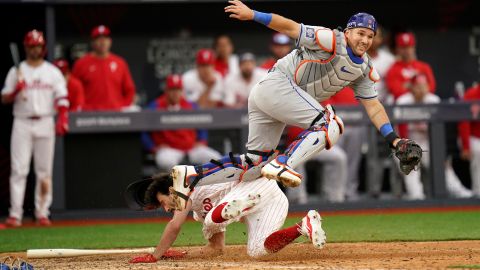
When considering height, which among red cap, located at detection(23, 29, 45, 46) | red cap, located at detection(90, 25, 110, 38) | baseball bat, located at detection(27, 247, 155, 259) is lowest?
baseball bat, located at detection(27, 247, 155, 259)

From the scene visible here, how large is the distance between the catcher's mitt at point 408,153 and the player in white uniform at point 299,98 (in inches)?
2.4

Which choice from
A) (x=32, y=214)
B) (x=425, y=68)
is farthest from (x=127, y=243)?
(x=425, y=68)

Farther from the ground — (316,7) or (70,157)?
(316,7)

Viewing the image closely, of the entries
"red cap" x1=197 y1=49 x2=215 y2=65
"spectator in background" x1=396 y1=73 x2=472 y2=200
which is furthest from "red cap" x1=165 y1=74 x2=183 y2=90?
"spectator in background" x1=396 y1=73 x2=472 y2=200

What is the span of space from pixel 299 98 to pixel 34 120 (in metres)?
4.70

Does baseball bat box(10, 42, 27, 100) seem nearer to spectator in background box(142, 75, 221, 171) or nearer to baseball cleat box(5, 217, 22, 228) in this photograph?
baseball cleat box(5, 217, 22, 228)

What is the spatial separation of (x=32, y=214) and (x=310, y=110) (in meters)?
5.46

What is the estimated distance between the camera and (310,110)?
667 centimetres

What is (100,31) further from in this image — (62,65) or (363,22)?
(363,22)

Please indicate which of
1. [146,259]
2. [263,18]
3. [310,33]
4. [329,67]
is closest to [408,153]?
[329,67]

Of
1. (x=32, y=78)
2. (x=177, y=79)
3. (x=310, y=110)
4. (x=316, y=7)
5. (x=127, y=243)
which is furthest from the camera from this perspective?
(x=316, y=7)

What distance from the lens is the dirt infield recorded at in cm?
638

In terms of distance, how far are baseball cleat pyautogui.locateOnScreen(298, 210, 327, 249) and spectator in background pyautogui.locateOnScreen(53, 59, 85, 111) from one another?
17.5 ft

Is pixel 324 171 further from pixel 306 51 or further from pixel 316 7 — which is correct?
pixel 306 51
